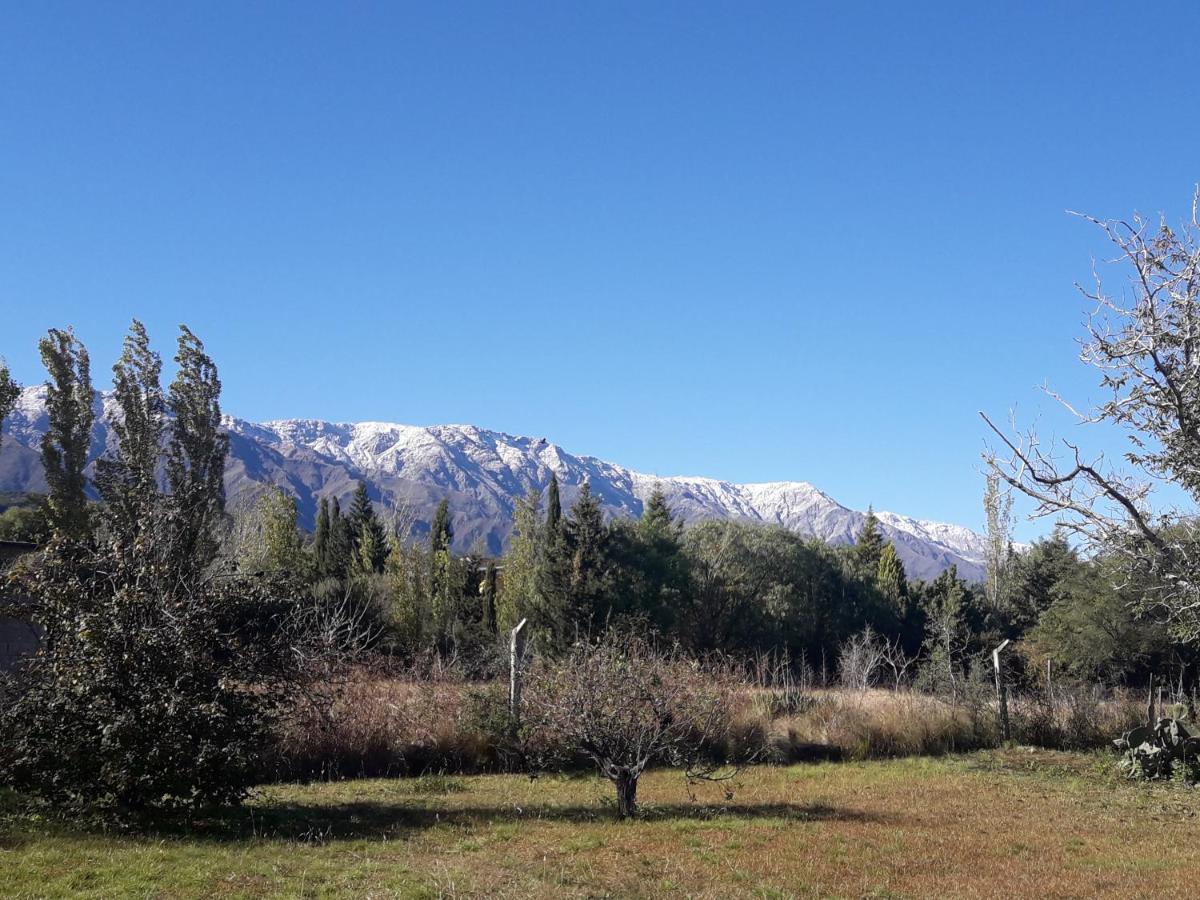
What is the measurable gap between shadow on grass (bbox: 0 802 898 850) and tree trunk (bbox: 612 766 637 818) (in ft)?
0.58

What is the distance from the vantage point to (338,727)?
57.8 ft

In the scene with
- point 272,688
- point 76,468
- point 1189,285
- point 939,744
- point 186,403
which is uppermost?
point 186,403

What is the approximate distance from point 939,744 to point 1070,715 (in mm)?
3405

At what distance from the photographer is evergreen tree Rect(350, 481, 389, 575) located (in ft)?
164

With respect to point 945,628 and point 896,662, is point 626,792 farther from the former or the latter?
point 896,662

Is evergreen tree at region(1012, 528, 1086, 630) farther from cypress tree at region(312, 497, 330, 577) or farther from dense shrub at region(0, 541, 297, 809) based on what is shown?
dense shrub at region(0, 541, 297, 809)

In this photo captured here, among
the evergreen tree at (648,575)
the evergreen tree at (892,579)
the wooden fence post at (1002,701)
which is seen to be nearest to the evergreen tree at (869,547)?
the evergreen tree at (892,579)

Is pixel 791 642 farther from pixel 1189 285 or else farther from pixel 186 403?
pixel 1189 285

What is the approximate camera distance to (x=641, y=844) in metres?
11.6

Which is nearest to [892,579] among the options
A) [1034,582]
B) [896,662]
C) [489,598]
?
[1034,582]

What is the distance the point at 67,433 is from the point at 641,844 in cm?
2440

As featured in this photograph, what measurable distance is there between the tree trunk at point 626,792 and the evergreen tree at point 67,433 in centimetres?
2034

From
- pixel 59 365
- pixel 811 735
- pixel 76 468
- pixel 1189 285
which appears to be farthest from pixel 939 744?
pixel 59 365

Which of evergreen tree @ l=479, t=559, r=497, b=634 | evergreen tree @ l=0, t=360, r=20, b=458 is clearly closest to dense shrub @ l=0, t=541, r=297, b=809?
evergreen tree @ l=0, t=360, r=20, b=458
